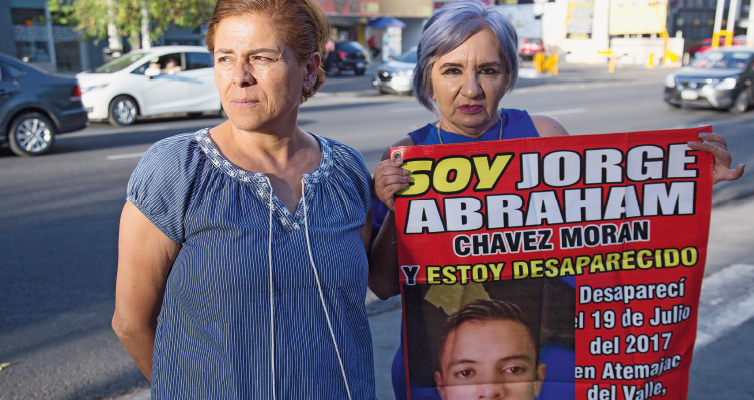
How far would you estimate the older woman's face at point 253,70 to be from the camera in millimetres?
1563

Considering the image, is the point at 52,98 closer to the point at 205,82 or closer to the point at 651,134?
the point at 205,82

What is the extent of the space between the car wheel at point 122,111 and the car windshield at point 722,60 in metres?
Result: 14.6

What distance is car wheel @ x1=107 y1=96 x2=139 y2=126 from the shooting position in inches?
519

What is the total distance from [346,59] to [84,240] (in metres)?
25.2

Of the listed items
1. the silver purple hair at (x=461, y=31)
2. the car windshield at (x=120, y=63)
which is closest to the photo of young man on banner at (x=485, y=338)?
the silver purple hair at (x=461, y=31)

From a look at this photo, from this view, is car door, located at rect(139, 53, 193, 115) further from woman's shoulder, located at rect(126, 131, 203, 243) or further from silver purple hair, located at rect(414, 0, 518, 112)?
woman's shoulder, located at rect(126, 131, 203, 243)

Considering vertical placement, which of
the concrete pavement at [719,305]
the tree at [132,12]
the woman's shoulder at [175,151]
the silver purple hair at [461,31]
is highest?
the tree at [132,12]

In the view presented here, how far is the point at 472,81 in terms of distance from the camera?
206cm

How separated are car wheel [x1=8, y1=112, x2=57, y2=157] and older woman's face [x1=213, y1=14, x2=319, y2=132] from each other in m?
9.41

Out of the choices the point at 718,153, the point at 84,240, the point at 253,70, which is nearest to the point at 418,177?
the point at 253,70

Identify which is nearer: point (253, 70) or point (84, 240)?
point (253, 70)

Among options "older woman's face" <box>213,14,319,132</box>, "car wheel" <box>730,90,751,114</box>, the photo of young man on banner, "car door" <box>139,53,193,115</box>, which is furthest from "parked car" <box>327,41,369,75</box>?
"older woman's face" <box>213,14,319,132</box>

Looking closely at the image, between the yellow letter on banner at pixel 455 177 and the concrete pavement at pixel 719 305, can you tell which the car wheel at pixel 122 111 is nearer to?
the concrete pavement at pixel 719 305

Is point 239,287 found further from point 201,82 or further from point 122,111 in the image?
point 201,82
